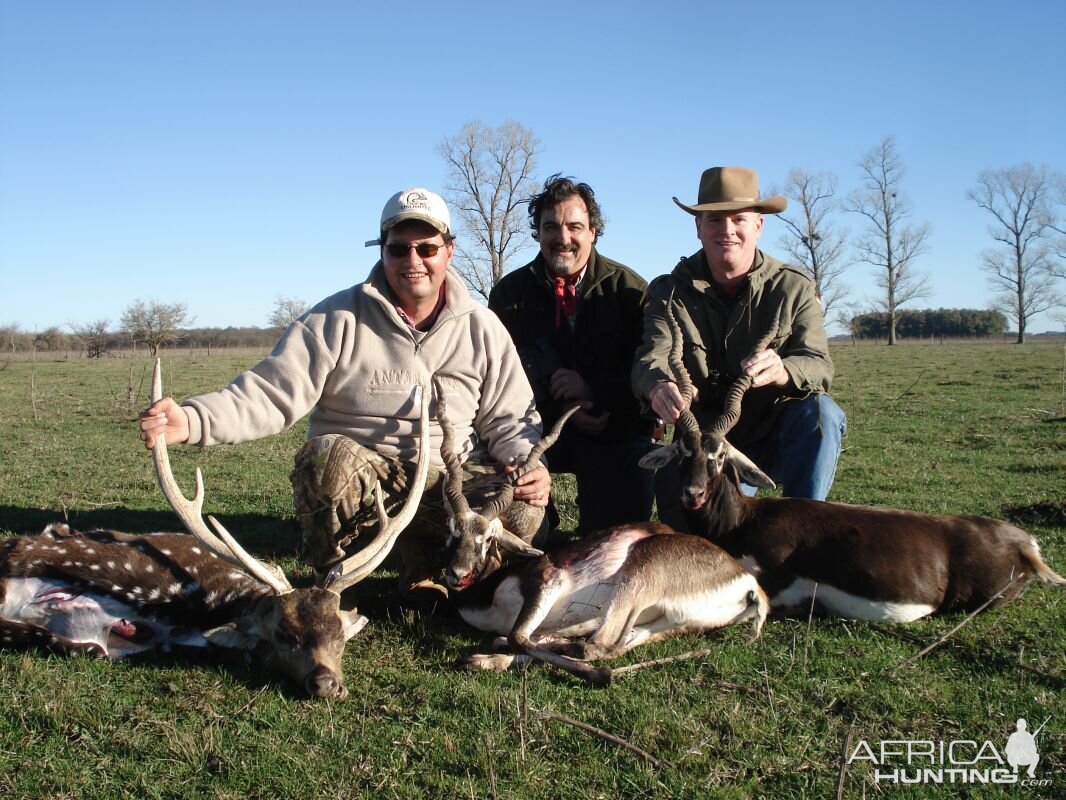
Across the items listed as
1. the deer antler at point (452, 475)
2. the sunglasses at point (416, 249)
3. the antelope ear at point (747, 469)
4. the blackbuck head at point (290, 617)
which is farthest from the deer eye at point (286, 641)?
the antelope ear at point (747, 469)

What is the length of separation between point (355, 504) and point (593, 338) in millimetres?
2911

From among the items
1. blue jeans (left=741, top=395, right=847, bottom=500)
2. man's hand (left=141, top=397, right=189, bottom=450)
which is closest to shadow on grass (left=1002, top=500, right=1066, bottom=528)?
blue jeans (left=741, top=395, right=847, bottom=500)

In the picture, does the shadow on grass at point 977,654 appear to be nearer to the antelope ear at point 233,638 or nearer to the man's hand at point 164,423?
the antelope ear at point 233,638

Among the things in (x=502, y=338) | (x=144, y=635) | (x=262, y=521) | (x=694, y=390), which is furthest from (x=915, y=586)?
(x=262, y=521)

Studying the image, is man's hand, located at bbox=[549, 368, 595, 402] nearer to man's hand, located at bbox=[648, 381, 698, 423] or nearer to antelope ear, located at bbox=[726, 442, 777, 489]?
man's hand, located at bbox=[648, 381, 698, 423]

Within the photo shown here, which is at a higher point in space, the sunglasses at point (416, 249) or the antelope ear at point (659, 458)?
the sunglasses at point (416, 249)

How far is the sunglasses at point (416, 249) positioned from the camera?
6137mm

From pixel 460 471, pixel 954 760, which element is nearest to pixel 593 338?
pixel 460 471

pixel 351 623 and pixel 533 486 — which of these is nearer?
pixel 351 623

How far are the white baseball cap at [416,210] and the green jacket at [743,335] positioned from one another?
201 centimetres

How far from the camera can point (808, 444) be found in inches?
Answer: 271

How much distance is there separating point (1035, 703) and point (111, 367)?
3593 cm

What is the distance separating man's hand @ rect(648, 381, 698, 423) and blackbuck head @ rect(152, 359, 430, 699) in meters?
2.36

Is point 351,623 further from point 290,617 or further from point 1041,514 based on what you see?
point 1041,514
